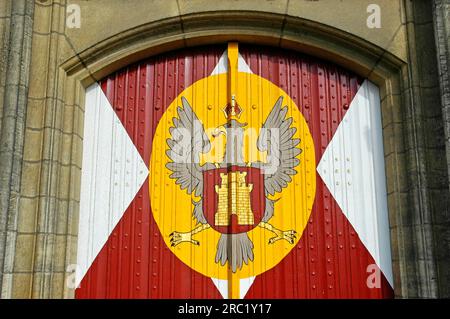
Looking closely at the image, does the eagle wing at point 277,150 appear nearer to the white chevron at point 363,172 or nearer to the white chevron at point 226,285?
the white chevron at point 363,172

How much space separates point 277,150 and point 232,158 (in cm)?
40

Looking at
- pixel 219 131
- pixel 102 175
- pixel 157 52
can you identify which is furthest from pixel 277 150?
pixel 102 175

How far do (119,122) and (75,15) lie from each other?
98 cm

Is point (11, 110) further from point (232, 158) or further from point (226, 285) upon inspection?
point (226, 285)

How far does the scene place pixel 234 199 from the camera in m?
4.16

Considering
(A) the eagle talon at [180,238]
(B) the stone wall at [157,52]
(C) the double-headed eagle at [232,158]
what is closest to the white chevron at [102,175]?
(B) the stone wall at [157,52]

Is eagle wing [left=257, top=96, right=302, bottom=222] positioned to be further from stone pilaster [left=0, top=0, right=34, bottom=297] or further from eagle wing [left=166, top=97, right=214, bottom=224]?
stone pilaster [left=0, top=0, right=34, bottom=297]

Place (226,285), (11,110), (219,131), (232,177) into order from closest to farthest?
(11,110), (226,285), (232,177), (219,131)

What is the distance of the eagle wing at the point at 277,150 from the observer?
4234 mm

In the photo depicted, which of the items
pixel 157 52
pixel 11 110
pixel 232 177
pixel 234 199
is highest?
pixel 157 52

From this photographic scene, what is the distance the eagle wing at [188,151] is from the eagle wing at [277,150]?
0.50m

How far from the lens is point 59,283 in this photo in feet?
12.5
